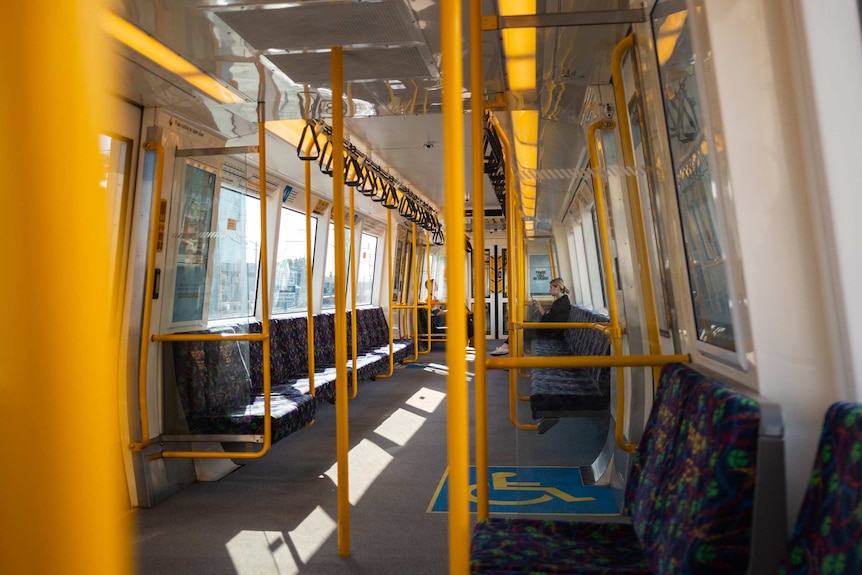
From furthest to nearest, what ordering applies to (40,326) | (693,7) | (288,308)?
(288,308), (693,7), (40,326)

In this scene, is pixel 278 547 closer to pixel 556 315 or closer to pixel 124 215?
pixel 556 315

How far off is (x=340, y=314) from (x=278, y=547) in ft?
3.94

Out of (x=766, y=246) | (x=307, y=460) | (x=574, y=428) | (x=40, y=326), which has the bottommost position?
(x=307, y=460)

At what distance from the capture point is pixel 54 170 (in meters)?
0.36

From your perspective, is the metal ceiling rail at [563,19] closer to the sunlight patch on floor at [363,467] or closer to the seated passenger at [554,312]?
the seated passenger at [554,312]

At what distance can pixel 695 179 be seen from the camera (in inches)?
84.6

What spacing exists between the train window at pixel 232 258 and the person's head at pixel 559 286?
7.15ft

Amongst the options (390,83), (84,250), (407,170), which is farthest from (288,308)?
(84,250)

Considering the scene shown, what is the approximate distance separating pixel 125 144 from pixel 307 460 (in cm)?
258

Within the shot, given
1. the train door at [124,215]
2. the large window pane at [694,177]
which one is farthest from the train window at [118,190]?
the large window pane at [694,177]

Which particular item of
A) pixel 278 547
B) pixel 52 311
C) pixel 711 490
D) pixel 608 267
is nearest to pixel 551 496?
pixel 608 267

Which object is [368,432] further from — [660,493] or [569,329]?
[660,493]

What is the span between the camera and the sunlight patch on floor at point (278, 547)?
300 cm

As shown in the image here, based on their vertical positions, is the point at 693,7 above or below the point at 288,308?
above
